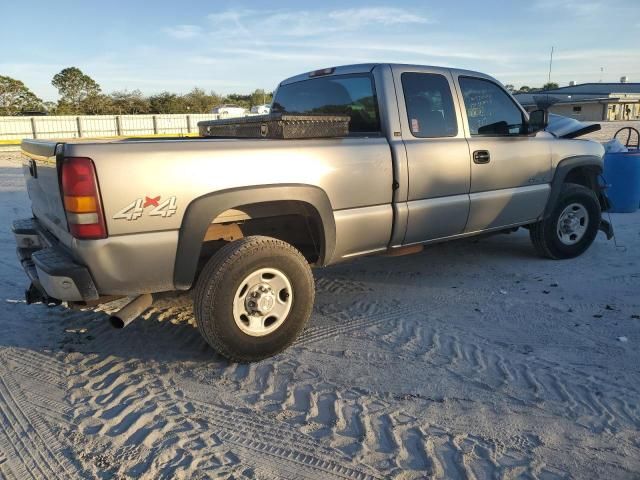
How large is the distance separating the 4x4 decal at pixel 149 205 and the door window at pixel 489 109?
2.80m

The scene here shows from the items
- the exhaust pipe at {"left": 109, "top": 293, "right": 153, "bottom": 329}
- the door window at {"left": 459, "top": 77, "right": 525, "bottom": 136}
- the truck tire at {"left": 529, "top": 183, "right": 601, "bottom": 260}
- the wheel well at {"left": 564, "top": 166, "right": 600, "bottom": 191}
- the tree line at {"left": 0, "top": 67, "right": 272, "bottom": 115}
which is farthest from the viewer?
the tree line at {"left": 0, "top": 67, "right": 272, "bottom": 115}

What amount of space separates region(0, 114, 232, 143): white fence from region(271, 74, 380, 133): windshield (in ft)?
82.5

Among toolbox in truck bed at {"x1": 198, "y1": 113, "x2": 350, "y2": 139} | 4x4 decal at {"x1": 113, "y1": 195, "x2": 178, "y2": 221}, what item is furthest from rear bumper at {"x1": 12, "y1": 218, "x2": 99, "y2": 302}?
toolbox in truck bed at {"x1": 198, "y1": 113, "x2": 350, "y2": 139}

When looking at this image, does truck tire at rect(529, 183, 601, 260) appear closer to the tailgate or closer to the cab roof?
the cab roof

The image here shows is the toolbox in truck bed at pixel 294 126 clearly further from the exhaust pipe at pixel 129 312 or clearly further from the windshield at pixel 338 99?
the exhaust pipe at pixel 129 312

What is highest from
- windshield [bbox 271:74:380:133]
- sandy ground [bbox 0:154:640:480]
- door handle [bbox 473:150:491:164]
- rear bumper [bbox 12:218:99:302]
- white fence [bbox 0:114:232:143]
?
white fence [bbox 0:114:232:143]

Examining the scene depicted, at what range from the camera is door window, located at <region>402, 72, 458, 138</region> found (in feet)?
13.7

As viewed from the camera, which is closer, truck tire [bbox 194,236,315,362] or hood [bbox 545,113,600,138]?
truck tire [bbox 194,236,315,362]

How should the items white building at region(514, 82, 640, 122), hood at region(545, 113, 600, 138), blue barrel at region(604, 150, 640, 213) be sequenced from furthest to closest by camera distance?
white building at region(514, 82, 640, 122), blue barrel at region(604, 150, 640, 213), hood at region(545, 113, 600, 138)

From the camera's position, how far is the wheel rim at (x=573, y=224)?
18.2 ft

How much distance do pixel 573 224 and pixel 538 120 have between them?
144 centimetres

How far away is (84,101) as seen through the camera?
44.9 m

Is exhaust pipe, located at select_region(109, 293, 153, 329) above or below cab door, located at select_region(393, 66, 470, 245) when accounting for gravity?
below

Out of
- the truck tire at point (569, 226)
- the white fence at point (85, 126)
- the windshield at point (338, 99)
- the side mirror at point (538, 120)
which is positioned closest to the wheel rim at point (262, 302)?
the windshield at point (338, 99)
